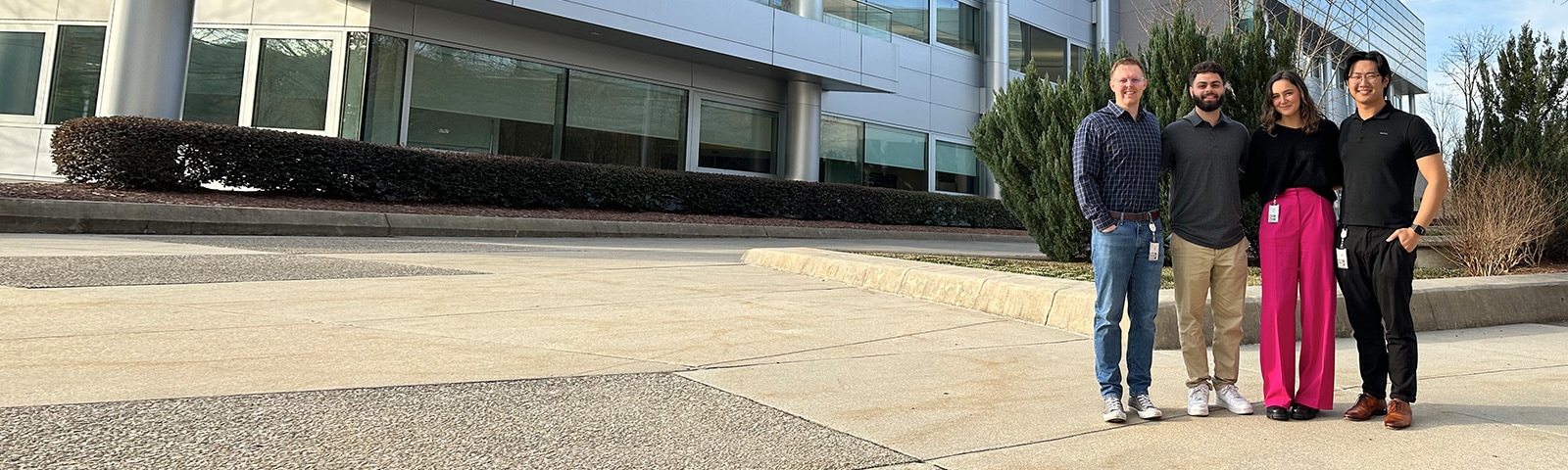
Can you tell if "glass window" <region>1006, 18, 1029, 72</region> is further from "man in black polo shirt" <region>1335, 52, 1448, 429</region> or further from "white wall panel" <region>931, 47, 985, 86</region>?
"man in black polo shirt" <region>1335, 52, 1448, 429</region>

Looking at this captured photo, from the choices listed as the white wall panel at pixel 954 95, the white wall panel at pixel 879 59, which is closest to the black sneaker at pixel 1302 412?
the white wall panel at pixel 879 59

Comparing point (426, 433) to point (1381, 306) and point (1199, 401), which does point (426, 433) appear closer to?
point (1199, 401)

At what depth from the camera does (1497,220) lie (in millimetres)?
9477

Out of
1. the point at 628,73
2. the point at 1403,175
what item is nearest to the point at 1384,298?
the point at 1403,175

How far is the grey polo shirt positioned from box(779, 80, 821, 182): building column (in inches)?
693

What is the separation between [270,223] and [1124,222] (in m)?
11.2

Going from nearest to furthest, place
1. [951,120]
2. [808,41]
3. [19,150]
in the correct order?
[19,150], [808,41], [951,120]

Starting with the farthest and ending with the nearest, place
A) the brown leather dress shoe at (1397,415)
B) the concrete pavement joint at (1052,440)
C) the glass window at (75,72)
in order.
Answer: the glass window at (75,72)
the brown leather dress shoe at (1397,415)
the concrete pavement joint at (1052,440)

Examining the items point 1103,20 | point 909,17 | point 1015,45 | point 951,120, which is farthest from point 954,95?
point 1103,20

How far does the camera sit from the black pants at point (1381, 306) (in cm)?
339

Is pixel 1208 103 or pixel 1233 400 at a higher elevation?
pixel 1208 103

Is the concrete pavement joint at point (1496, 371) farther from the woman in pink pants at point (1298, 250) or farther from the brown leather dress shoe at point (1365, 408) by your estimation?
the woman in pink pants at point (1298, 250)

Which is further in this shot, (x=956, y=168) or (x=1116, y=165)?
(x=956, y=168)

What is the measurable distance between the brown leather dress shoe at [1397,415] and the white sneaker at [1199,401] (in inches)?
24.5
